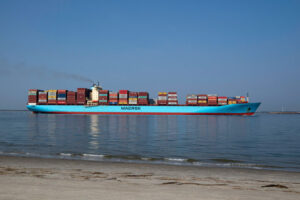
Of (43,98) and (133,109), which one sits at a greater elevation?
(43,98)

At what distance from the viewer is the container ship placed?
8006 cm

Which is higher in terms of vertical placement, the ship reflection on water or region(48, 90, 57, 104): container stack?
region(48, 90, 57, 104): container stack

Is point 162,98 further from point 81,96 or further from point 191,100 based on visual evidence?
point 81,96

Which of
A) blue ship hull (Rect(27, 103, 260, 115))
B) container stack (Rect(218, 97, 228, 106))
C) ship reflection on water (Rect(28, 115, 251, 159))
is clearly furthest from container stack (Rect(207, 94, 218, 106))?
ship reflection on water (Rect(28, 115, 251, 159))

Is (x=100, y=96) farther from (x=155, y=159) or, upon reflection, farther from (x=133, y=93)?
(x=155, y=159)

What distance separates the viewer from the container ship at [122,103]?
80.1 m

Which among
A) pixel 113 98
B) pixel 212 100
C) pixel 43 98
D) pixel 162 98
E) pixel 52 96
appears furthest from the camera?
pixel 113 98

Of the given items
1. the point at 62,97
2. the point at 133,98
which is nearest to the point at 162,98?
the point at 133,98

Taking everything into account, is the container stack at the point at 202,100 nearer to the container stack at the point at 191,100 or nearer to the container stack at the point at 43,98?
the container stack at the point at 191,100

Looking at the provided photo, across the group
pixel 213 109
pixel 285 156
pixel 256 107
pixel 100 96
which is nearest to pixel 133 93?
pixel 100 96

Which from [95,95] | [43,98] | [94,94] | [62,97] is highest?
[94,94]

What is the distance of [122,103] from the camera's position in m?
82.9

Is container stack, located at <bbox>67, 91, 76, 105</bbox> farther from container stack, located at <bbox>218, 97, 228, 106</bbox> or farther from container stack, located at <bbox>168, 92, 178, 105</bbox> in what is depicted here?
container stack, located at <bbox>218, 97, 228, 106</bbox>

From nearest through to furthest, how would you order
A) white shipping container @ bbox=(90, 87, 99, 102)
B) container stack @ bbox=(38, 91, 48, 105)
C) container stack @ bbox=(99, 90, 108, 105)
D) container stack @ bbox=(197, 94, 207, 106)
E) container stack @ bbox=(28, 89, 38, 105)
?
container stack @ bbox=(197, 94, 207, 106) → container stack @ bbox=(38, 91, 48, 105) → container stack @ bbox=(28, 89, 38, 105) → container stack @ bbox=(99, 90, 108, 105) → white shipping container @ bbox=(90, 87, 99, 102)
